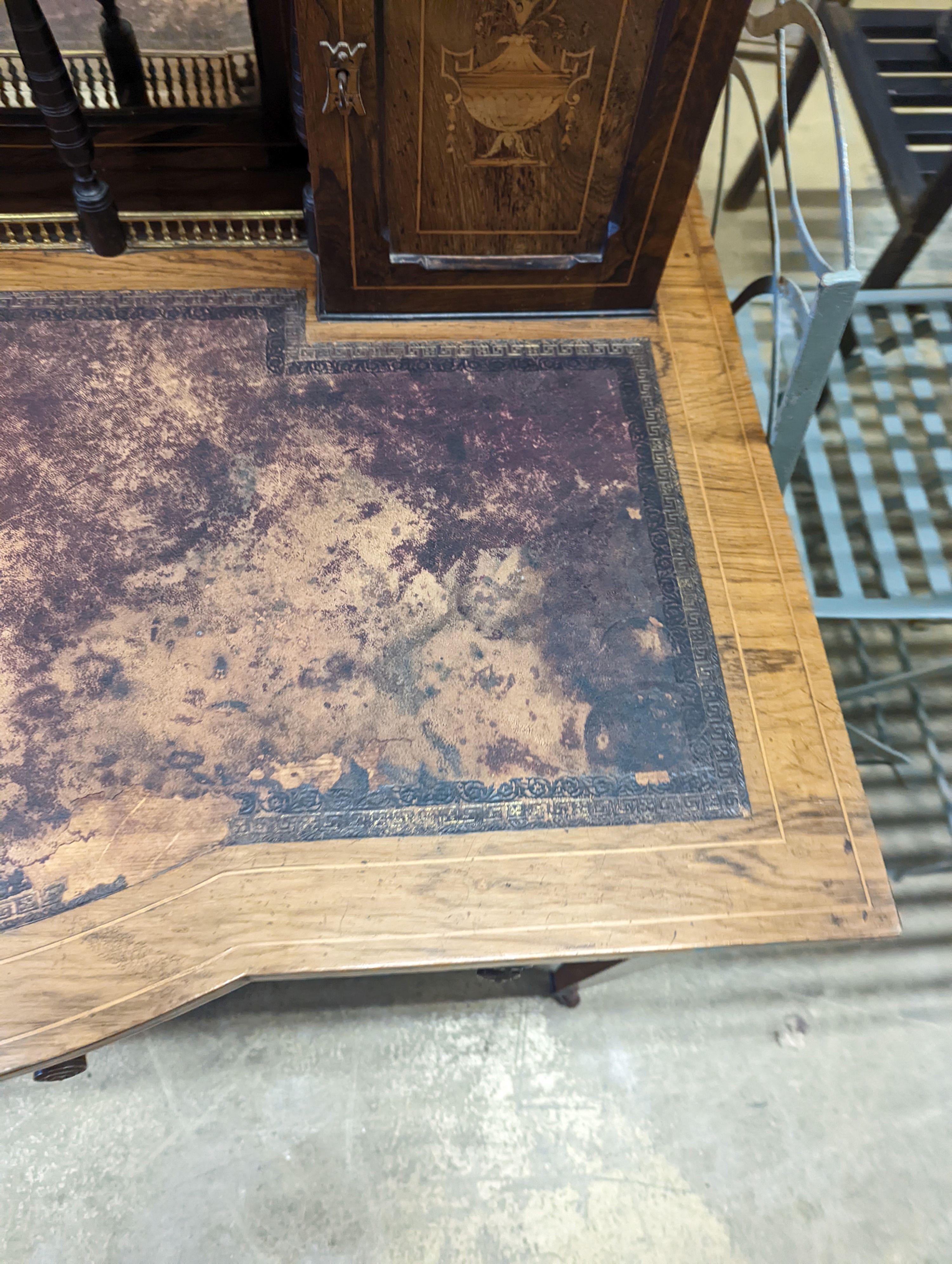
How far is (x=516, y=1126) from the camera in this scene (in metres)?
1.94

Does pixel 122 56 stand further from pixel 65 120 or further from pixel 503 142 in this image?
pixel 503 142

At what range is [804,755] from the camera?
1377 millimetres

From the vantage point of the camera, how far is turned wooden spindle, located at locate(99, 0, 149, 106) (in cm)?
160

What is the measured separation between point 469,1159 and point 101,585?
144 centimetres

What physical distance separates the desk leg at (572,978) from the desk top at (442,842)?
1.80 feet

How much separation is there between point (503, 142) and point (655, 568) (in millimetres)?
754

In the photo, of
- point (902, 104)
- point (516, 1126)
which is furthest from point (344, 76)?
point (516, 1126)

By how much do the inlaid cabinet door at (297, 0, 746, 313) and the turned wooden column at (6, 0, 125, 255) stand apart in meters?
0.42

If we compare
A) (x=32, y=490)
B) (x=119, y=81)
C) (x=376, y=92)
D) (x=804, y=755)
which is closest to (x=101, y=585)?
(x=32, y=490)

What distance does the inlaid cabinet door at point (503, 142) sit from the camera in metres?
1.31

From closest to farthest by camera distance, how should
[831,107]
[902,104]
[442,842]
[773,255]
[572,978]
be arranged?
[442,842]
[831,107]
[773,255]
[572,978]
[902,104]

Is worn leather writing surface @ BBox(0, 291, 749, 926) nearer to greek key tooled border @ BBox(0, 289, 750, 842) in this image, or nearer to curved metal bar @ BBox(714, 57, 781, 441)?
greek key tooled border @ BBox(0, 289, 750, 842)

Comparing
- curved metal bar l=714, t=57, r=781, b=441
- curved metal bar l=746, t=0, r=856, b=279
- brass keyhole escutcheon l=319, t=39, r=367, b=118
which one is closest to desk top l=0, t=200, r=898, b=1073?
curved metal bar l=714, t=57, r=781, b=441

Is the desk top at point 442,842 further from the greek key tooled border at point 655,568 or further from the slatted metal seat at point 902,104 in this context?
the slatted metal seat at point 902,104
